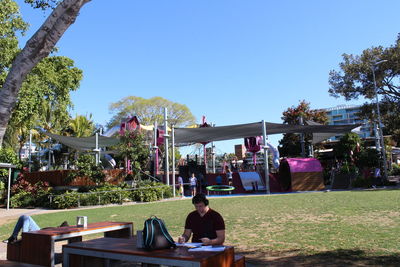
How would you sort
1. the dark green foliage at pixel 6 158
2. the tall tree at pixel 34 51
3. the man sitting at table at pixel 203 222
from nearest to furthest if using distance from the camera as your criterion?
the man sitting at table at pixel 203 222 < the tall tree at pixel 34 51 < the dark green foliage at pixel 6 158

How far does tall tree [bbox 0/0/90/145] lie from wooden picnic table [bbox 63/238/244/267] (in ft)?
5.33

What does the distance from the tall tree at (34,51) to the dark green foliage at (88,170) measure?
576 inches

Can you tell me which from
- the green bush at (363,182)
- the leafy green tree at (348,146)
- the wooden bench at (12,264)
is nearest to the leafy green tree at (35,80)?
the wooden bench at (12,264)

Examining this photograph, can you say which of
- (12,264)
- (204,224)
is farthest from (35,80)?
(204,224)

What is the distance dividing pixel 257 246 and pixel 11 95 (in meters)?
4.35

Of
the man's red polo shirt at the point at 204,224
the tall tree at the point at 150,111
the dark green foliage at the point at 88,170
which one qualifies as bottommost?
the man's red polo shirt at the point at 204,224

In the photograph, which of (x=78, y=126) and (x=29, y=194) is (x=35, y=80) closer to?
(x=29, y=194)

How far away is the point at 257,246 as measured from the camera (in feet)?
19.3

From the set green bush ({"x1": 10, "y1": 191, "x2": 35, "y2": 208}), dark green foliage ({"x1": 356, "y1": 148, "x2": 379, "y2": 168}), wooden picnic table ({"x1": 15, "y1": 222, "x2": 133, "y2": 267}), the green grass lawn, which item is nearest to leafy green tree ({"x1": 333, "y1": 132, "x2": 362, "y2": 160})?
dark green foliage ({"x1": 356, "y1": 148, "x2": 379, "y2": 168})

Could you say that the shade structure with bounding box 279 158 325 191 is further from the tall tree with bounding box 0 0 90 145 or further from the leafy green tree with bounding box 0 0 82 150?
the tall tree with bounding box 0 0 90 145

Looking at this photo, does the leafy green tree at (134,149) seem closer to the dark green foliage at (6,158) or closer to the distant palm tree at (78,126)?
the dark green foliage at (6,158)

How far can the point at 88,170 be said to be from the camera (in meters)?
18.3

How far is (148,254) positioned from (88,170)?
16055 mm

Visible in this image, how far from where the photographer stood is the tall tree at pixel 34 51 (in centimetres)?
401
